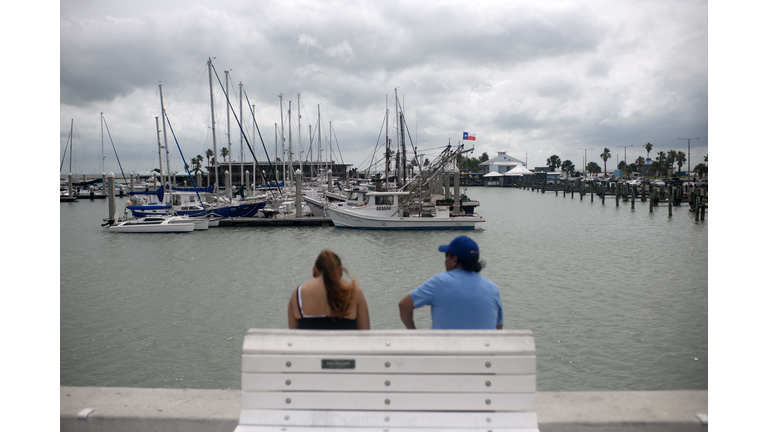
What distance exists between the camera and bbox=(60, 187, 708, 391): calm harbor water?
823cm

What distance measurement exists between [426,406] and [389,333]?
0.44m

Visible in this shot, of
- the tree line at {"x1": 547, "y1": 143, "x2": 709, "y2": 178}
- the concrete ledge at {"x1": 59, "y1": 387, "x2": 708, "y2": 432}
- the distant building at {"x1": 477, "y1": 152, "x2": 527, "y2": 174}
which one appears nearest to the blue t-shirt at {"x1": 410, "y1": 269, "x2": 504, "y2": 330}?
the concrete ledge at {"x1": 59, "y1": 387, "x2": 708, "y2": 432}

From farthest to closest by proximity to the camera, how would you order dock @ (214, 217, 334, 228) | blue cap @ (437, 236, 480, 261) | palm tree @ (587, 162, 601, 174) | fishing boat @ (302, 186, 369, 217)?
palm tree @ (587, 162, 601, 174)
fishing boat @ (302, 186, 369, 217)
dock @ (214, 217, 334, 228)
blue cap @ (437, 236, 480, 261)

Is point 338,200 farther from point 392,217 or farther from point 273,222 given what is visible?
point 392,217

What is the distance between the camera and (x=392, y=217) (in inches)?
1181

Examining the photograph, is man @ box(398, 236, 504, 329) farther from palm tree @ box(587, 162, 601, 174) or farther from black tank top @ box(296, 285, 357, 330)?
palm tree @ box(587, 162, 601, 174)

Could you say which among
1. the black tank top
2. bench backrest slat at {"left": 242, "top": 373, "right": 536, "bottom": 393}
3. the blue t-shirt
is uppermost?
the blue t-shirt

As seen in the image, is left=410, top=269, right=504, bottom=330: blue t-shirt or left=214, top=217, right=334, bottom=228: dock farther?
left=214, top=217, right=334, bottom=228: dock

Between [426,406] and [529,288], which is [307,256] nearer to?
[529,288]

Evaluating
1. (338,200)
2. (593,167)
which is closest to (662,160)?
(593,167)

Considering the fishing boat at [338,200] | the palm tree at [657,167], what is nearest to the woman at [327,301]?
the fishing boat at [338,200]

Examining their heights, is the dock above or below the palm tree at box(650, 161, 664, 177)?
below

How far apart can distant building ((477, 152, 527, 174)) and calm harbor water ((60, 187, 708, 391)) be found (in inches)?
4965
